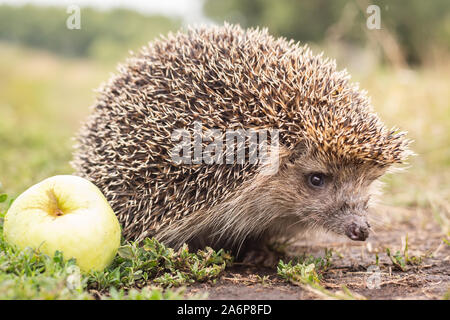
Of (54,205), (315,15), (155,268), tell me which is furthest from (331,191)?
(315,15)

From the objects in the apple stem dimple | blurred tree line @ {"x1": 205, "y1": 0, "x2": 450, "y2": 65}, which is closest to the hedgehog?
the apple stem dimple

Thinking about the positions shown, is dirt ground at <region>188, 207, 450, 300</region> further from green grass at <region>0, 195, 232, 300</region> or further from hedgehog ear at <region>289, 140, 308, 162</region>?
hedgehog ear at <region>289, 140, 308, 162</region>

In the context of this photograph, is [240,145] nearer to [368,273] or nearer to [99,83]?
[368,273]

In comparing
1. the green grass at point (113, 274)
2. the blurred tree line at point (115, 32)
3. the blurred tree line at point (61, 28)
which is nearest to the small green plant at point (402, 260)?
the green grass at point (113, 274)

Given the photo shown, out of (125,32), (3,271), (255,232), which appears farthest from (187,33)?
(125,32)

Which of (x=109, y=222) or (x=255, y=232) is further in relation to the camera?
(x=255, y=232)

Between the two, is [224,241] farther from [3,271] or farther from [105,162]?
[3,271]

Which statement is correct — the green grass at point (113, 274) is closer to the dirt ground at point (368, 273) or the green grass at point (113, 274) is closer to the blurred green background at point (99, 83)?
the dirt ground at point (368, 273)

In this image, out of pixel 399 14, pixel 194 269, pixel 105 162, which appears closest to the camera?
pixel 194 269
